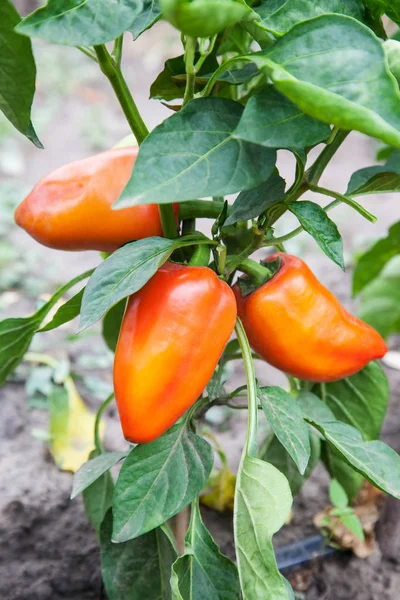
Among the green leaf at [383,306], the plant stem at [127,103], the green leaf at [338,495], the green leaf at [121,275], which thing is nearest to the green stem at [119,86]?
the plant stem at [127,103]

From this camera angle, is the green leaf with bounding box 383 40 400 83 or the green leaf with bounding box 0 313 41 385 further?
the green leaf with bounding box 0 313 41 385

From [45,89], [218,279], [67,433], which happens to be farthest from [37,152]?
A: [218,279]

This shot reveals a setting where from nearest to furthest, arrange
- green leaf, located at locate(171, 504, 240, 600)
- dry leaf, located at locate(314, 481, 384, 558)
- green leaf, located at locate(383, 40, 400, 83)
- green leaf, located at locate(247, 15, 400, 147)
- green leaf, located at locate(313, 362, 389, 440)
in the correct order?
green leaf, located at locate(247, 15, 400, 147) < green leaf, located at locate(383, 40, 400, 83) < green leaf, located at locate(171, 504, 240, 600) < green leaf, located at locate(313, 362, 389, 440) < dry leaf, located at locate(314, 481, 384, 558)

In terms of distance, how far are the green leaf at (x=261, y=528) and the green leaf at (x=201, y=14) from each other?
36 cm

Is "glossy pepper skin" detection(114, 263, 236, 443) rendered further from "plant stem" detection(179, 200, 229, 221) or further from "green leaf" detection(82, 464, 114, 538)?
"green leaf" detection(82, 464, 114, 538)

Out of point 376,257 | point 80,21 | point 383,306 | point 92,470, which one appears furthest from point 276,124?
point 383,306

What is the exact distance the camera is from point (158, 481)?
2.06ft

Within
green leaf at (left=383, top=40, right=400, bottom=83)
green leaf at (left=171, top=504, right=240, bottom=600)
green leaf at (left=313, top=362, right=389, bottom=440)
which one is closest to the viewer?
green leaf at (left=383, top=40, right=400, bottom=83)

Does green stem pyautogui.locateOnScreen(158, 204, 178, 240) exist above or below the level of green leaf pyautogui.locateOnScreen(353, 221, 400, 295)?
above

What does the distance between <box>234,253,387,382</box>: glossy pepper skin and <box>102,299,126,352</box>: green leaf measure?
209 millimetres

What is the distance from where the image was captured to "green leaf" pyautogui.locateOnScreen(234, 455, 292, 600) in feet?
1.74

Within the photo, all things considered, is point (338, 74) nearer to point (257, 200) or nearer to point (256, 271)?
point (257, 200)

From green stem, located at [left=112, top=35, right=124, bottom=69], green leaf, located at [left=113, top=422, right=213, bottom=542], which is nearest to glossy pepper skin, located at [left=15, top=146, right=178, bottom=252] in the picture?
green stem, located at [left=112, top=35, right=124, bottom=69]

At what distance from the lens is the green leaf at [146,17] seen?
0.53m
